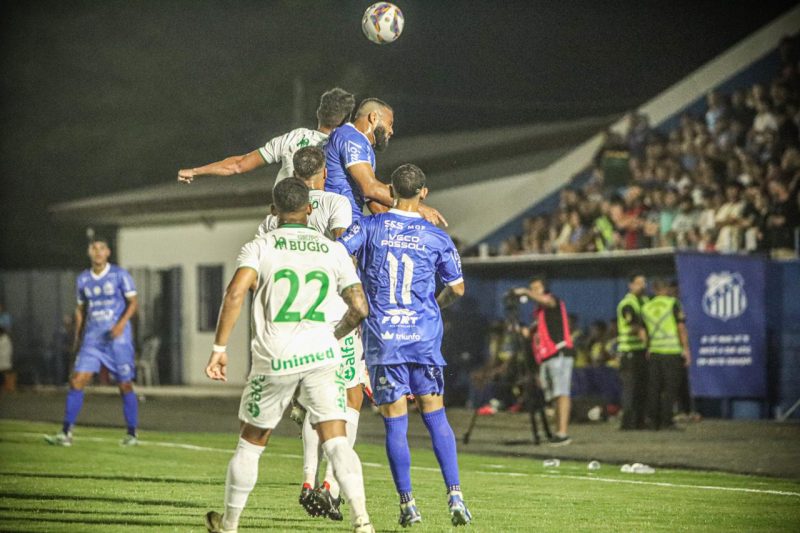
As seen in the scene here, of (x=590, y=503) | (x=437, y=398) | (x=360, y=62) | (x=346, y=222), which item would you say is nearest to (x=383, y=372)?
(x=437, y=398)

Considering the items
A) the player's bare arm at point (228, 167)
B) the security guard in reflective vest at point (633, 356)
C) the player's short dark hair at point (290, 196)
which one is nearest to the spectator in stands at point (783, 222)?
the security guard in reflective vest at point (633, 356)

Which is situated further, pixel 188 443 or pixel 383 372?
pixel 188 443

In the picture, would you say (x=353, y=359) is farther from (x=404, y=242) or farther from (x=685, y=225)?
(x=685, y=225)

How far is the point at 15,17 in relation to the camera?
4619 cm

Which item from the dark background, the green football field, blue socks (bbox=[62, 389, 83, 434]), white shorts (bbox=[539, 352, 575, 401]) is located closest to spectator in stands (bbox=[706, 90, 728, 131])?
white shorts (bbox=[539, 352, 575, 401])

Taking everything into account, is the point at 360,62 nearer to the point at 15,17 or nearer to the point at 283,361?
the point at 15,17

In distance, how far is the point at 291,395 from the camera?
7.68 meters

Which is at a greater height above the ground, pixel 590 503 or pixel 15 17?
pixel 15 17

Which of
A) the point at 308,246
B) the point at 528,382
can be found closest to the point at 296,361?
the point at 308,246

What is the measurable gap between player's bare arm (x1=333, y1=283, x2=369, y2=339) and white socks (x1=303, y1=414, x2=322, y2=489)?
1.56m

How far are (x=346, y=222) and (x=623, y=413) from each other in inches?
455

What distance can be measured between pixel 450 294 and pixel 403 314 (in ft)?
1.58

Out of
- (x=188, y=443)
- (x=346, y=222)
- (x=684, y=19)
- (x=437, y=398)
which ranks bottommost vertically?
(x=188, y=443)

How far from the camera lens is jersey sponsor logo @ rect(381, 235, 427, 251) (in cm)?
902
